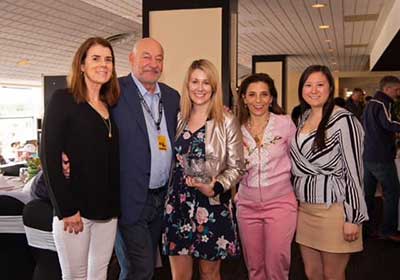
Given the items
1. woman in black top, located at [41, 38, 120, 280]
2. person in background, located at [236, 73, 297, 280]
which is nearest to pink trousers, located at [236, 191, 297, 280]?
person in background, located at [236, 73, 297, 280]

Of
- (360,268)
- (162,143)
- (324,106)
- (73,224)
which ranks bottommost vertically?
(360,268)

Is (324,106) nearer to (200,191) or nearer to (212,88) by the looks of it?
(212,88)

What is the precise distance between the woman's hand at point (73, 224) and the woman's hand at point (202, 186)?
1.79 ft

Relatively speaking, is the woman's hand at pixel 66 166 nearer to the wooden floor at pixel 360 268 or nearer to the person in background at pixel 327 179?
A: the person in background at pixel 327 179

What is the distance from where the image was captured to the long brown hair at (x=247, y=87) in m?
2.61

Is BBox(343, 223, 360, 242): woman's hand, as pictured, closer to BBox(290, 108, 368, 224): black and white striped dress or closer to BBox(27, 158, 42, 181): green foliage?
BBox(290, 108, 368, 224): black and white striped dress

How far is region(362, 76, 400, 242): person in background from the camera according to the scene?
4551 mm

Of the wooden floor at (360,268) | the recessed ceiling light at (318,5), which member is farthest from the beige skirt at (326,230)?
the recessed ceiling light at (318,5)

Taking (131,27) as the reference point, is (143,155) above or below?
below

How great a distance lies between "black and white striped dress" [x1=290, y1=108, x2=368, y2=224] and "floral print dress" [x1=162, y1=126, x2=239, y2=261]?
1.54 feet

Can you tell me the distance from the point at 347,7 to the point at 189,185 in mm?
5693

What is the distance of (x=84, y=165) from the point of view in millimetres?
2068

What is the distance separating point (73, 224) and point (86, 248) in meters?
0.15

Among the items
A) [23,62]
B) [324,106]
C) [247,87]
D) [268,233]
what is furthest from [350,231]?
[23,62]
